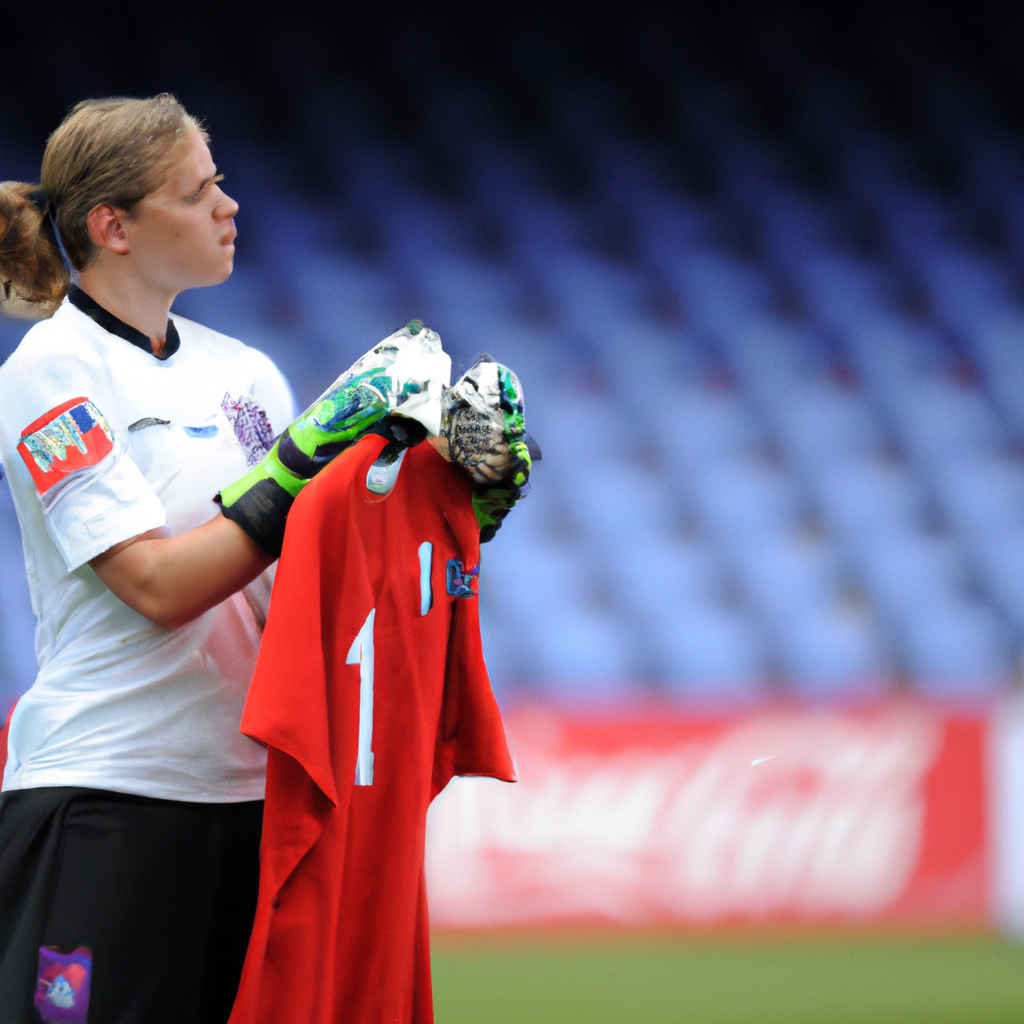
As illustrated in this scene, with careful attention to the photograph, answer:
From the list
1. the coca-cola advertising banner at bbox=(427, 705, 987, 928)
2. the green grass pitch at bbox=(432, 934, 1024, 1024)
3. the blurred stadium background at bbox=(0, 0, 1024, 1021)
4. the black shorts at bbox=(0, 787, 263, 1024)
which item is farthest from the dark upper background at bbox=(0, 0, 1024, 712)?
the black shorts at bbox=(0, 787, 263, 1024)

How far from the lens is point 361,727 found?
37.1 inches

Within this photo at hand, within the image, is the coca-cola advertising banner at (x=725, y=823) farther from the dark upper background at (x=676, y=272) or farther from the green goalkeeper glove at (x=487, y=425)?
the green goalkeeper glove at (x=487, y=425)

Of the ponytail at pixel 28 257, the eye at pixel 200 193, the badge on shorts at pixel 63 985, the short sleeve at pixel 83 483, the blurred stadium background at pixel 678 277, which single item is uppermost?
the blurred stadium background at pixel 678 277

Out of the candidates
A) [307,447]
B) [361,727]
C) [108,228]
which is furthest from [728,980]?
[108,228]

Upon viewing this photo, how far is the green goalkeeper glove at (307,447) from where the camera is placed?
89 centimetres

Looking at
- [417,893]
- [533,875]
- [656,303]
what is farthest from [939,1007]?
[656,303]

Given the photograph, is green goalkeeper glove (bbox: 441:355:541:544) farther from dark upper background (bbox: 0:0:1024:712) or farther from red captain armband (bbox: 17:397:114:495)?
dark upper background (bbox: 0:0:1024:712)

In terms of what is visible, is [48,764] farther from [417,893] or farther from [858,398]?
[858,398]

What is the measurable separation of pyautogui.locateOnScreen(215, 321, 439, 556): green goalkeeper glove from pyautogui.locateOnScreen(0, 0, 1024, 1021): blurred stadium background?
2.58 meters

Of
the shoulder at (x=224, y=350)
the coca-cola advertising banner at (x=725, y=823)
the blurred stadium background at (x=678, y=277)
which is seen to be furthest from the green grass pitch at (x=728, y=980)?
the shoulder at (x=224, y=350)

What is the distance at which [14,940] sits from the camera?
0.88m

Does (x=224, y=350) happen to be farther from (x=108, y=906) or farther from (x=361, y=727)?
(x=108, y=906)

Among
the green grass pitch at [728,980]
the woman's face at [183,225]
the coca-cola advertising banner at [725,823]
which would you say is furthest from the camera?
the coca-cola advertising banner at [725,823]

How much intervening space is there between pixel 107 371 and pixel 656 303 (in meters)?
3.22
